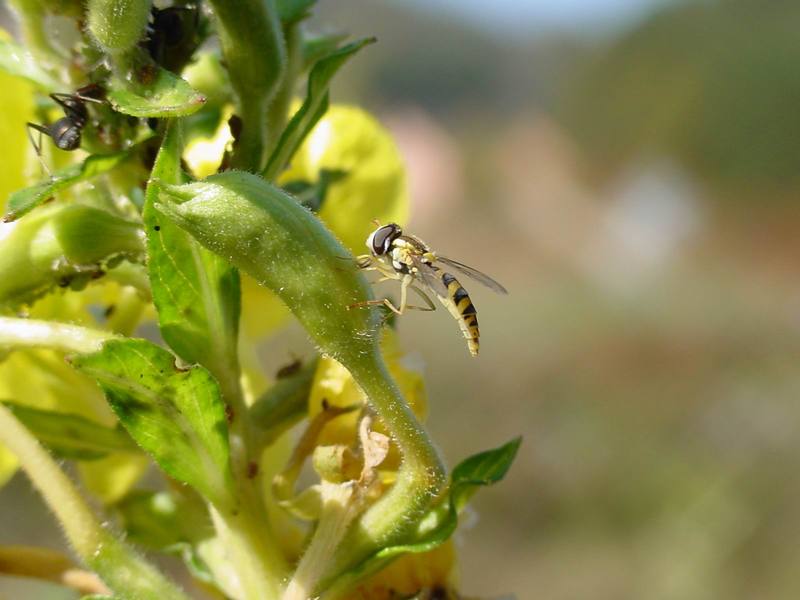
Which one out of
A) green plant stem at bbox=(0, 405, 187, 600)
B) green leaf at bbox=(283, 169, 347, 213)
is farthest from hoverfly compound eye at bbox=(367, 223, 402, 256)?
green plant stem at bbox=(0, 405, 187, 600)

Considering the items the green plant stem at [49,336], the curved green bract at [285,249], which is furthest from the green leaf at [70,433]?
the curved green bract at [285,249]

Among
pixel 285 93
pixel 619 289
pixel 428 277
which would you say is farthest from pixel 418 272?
pixel 619 289

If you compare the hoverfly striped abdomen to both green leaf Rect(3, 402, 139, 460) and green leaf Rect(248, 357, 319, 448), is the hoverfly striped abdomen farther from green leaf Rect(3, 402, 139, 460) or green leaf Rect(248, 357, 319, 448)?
green leaf Rect(3, 402, 139, 460)

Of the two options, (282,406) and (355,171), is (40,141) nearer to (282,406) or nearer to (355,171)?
(282,406)

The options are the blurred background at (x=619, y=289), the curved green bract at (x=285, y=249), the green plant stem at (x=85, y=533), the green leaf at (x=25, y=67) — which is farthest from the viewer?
the blurred background at (x=619, y=289)

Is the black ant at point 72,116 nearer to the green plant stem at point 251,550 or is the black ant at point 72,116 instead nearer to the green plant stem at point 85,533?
the green plant stem at point 85,533
